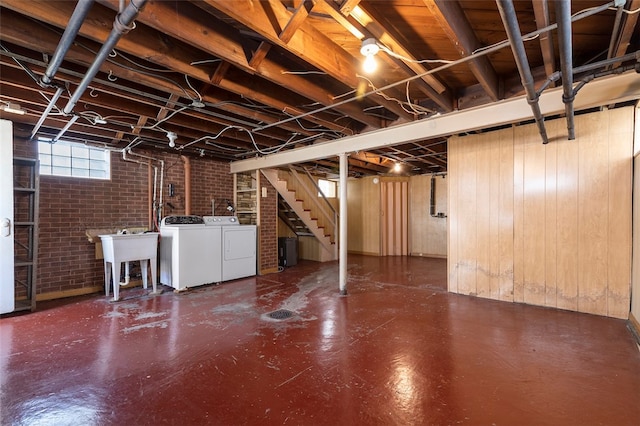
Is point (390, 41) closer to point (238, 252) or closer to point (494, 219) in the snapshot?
point (494, 219)

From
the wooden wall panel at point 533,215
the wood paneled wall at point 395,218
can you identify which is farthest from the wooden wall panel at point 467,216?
the wood paneled wall at point 395,218

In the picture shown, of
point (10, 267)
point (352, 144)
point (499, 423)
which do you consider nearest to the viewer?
point (499, 423)

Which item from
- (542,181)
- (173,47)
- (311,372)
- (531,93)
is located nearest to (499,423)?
(311,372)

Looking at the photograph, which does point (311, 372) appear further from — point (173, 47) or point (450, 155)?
point (450, 155)

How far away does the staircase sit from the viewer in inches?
245

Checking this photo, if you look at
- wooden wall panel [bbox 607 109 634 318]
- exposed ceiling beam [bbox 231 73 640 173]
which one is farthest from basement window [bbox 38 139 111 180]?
wooden wall panel [bbox 607 109 634 318]

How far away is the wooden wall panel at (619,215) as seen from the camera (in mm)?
3127

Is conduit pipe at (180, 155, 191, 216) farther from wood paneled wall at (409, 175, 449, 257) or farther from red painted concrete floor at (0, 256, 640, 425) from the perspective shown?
wood paneled wall at (409, 175, 449, 257)

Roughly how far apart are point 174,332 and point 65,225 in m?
2.87

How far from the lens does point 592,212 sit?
3303 millimetres

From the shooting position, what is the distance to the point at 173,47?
2322 mm

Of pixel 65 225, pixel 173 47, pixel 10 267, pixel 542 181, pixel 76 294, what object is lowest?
pixel 76 294

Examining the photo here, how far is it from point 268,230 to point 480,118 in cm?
429

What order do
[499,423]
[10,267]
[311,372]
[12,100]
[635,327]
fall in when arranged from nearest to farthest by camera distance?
[499,423]
[311,372]
[635,327]
[12,100]
[10,267]
